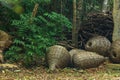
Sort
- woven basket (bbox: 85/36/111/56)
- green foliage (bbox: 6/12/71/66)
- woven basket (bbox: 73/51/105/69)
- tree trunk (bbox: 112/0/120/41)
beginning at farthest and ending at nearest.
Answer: tree trunk (bbox: 112/0/120/41) → woven basket (bbox: 85/36/111/56) → woven basket (bbox: 73/51/105/69) → green foliage (bbox: 6/12/71/66)

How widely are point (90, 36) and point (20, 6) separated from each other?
9.67 ft

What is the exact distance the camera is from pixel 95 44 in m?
11.6

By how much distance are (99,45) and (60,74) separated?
246 centimetres

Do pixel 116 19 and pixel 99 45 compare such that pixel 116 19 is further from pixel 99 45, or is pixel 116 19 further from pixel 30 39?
pixel 30 39

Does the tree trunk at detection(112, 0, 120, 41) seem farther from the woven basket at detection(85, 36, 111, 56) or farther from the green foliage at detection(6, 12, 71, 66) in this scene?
the green foliage at detection(6, 12, 71, 66)

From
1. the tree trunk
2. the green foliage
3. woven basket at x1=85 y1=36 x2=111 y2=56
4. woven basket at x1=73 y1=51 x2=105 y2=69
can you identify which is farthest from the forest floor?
the tree trunk

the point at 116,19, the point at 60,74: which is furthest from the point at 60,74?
the point at 116,19

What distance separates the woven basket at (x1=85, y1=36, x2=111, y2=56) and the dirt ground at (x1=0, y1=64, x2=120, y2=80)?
2.35ft

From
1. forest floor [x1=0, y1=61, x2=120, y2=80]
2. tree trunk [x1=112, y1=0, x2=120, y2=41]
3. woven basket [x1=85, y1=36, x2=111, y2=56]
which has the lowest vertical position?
forest floor [x1=0, y1=61, x2=120, y2=80]

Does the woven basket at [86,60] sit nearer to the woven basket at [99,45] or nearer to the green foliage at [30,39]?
the woven basket at [99,45]

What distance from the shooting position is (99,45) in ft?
37.8

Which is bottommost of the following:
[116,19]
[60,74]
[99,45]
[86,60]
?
[60,74]

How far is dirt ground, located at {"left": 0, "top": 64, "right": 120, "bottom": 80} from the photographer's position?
892 centimetres

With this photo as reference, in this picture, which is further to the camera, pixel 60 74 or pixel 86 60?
pixel 86 60
